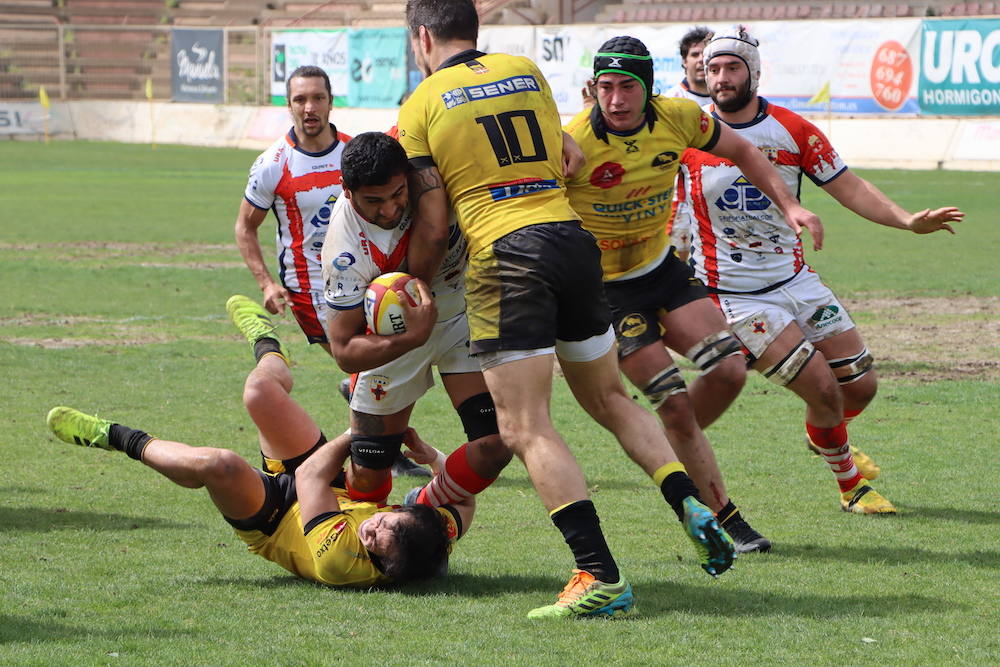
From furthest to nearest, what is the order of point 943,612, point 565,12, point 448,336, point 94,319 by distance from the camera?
point 565,12, point 94,319, point 448,336, point 943,612

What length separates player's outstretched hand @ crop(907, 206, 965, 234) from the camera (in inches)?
245

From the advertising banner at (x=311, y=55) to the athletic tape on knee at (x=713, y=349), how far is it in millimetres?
34651

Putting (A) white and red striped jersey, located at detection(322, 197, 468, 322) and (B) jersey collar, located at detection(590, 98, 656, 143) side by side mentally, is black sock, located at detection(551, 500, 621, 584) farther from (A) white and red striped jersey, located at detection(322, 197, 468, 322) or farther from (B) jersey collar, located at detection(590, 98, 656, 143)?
(B) jersey collar, located at detection(590, 98, 656, 143)

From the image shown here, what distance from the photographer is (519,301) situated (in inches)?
206

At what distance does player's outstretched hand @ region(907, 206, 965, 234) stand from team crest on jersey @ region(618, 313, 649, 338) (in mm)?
1279

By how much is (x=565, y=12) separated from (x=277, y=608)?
39065 mm

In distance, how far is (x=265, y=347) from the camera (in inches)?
279

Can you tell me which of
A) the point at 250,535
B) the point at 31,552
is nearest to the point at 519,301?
the point at 250,535

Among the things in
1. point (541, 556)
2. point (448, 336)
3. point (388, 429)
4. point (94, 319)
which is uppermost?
point (448, 336)

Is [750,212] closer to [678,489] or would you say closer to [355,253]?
[678,489]

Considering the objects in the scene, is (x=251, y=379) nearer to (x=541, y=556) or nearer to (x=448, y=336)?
(x=448, y=336)

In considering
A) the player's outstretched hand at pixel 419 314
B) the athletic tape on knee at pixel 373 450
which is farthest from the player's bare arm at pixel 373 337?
the athletic tape on knee at pixel 373 450

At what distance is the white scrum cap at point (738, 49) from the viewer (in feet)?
23.3

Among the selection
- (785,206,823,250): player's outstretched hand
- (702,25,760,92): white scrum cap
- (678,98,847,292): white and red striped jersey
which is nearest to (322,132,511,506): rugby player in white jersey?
(785,206,823,250): player's outstretched hand
